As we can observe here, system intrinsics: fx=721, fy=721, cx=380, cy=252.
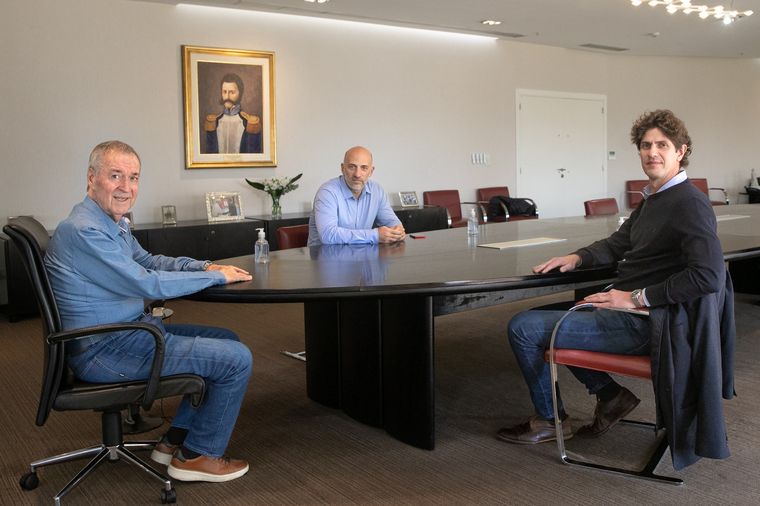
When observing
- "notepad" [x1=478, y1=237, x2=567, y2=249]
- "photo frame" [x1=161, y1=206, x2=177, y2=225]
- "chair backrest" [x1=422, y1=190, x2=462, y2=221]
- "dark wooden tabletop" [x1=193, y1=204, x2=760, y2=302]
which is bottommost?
"dark wooden tabletop" [x1=193, y1=204, x2=760, y2=302]

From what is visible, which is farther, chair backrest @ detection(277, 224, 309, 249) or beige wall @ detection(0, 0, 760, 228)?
beige wall @ detection(0, 0, 760, 228)

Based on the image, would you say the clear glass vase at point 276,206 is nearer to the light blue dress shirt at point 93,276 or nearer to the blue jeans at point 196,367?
the blue jeans at point 196,367

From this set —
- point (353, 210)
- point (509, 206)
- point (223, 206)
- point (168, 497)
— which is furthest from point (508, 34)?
point (168, 497)

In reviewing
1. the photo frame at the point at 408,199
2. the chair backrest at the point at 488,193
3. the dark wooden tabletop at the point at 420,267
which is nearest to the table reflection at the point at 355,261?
the dark wooden tabletop at the point at 420,267

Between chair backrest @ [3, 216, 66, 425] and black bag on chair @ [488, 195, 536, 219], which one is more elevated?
black bag on chair @ [488, 195, 536, 219]

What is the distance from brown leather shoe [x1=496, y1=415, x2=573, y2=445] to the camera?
2887 millimetres

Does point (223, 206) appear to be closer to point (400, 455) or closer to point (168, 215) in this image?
point (168, 215)

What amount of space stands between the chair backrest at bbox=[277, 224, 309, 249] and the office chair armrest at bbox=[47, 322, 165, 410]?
163cm

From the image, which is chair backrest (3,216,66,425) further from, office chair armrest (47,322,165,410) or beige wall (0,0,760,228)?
beige wall (0,0,760,228)

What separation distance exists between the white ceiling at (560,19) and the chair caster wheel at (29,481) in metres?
4.81

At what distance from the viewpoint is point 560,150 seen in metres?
9.64

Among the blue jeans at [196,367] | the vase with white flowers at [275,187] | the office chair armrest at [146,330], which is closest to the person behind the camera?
the office chair armrest at [146,330]

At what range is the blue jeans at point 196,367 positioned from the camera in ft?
7.60

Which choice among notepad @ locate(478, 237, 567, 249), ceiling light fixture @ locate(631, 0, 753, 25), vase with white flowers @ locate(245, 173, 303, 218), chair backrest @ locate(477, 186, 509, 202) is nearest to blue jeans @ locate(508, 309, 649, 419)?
notepad @ locate(478, 237, 567, 249)
